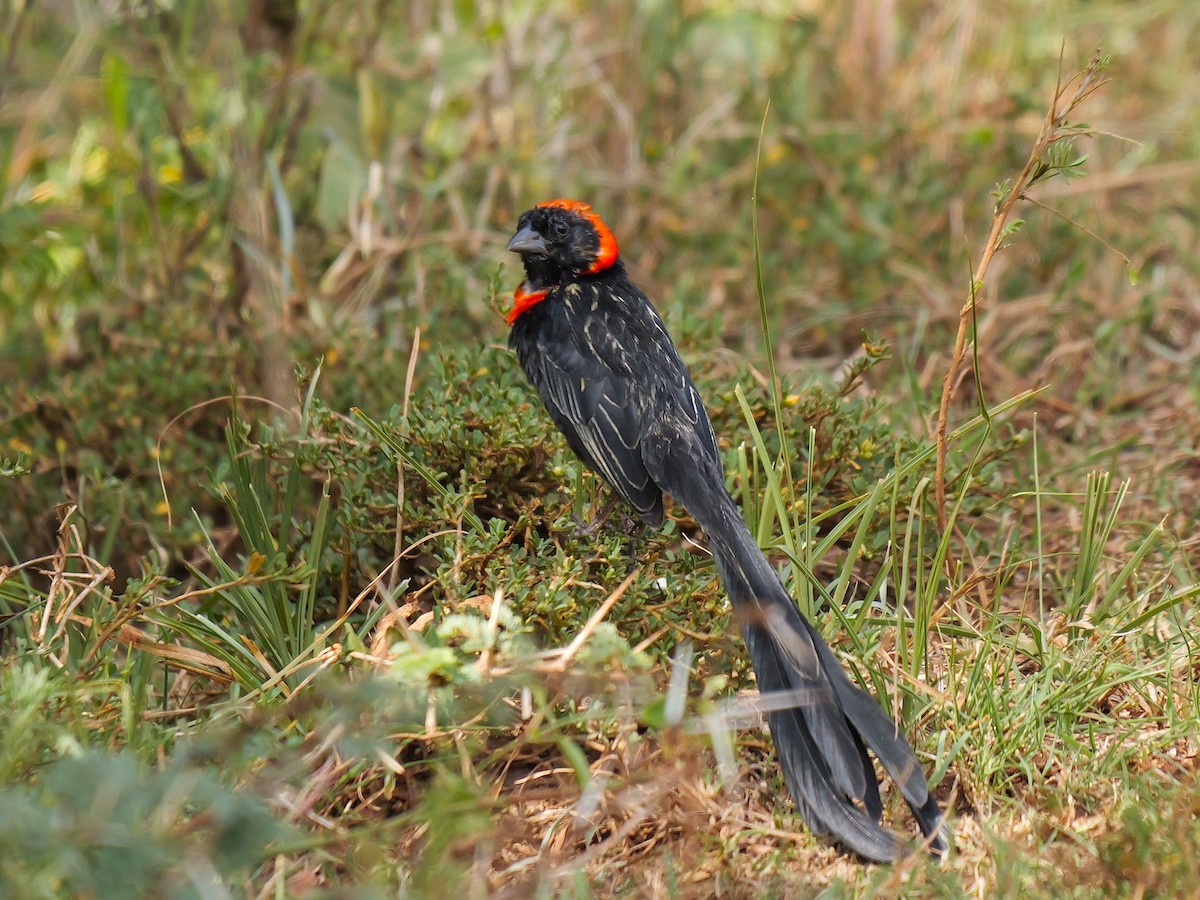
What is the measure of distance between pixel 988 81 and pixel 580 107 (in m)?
2.42

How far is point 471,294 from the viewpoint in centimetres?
542

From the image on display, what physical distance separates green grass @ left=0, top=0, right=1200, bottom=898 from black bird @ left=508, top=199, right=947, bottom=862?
132 millimetres

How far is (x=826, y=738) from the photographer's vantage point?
108 inches

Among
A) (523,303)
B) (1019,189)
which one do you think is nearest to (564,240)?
(523,303)

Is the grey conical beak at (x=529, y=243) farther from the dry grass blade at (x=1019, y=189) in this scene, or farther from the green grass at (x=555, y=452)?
the dry grass blade at (x=1019, y=189)

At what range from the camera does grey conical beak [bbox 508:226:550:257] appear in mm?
4164

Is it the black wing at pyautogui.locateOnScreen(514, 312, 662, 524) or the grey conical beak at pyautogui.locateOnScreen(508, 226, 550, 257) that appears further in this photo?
the grey conical beak at pyautogui.locateOnScreen(508, 226, 550, 257)

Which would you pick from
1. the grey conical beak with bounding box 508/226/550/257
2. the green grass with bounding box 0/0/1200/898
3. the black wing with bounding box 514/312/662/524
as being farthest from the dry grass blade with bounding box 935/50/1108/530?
the grey conical beak with bounding box 508/226/550/257

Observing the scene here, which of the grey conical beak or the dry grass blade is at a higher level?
the dry grass blade

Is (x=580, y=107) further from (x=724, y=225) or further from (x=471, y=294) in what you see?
(x=471, y=294)

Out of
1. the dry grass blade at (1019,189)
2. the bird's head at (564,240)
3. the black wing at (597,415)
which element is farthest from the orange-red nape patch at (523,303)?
the dry grass blade at (1019,189)

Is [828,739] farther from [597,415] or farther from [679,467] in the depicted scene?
[597,415]

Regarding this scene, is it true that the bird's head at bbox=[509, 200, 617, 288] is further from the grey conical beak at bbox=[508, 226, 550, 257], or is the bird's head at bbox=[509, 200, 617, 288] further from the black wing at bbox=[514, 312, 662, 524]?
the black wing at bbox=[514, 312, 662, 524]

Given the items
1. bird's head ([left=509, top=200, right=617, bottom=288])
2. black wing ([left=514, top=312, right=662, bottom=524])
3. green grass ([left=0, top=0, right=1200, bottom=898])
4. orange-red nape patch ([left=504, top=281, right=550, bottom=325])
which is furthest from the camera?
bird's head ([left=509, top=200, right=617, bottom=288])
